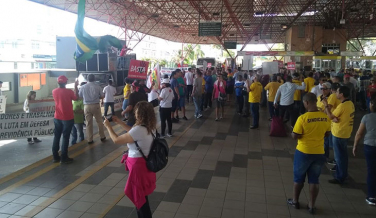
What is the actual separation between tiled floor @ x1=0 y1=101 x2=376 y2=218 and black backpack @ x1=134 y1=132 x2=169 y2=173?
1096mm

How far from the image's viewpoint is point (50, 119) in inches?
287

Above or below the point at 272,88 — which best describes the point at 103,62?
above

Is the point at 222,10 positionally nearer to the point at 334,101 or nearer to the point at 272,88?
the point at 272,88

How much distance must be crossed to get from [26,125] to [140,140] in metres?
5.02

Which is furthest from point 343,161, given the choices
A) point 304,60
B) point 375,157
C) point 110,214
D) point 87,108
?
point 304,60

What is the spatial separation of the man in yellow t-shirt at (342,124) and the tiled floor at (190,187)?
1.33ft

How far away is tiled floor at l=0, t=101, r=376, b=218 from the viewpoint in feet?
13.8

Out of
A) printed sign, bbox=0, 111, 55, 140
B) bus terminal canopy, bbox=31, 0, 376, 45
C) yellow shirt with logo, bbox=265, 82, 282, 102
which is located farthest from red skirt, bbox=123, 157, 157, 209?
bus terminal canopy, bbox=31, 0, 376, 45

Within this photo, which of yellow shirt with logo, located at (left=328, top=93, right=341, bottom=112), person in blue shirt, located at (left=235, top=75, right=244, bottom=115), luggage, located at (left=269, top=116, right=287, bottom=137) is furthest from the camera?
person in blue shirt, located at (left=235, top=75, right=244, bottom=115)

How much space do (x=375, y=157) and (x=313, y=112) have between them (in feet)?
4.06

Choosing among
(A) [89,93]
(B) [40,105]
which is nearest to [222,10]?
(A) [89,93]

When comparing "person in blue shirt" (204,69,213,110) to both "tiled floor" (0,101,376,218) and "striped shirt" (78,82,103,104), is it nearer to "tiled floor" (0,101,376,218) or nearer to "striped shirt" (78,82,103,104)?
"tiled floor" (0,101,376,218)

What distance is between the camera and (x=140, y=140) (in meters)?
3.25

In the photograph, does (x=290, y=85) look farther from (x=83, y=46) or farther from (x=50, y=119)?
(x=50, y=119)
